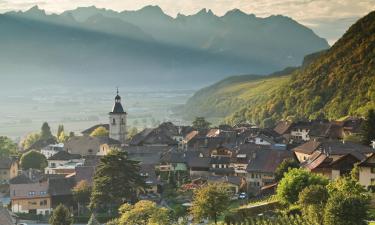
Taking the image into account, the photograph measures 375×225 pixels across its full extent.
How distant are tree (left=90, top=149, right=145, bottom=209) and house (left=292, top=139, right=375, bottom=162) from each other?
55.6ft

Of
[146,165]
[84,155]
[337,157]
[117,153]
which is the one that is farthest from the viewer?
[84,155]

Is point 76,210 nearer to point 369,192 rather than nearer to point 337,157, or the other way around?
point 337,157

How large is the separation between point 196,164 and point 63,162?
18781mm

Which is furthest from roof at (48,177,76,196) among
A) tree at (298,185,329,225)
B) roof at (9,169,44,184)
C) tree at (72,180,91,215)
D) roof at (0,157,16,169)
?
tree at (298,185,329,225)

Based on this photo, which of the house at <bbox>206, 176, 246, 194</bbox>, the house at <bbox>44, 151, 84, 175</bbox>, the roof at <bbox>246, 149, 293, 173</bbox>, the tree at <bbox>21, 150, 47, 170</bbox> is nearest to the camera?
the house at <bbox>206, 176, 246, 194</bbox>

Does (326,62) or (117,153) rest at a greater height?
(326,62)

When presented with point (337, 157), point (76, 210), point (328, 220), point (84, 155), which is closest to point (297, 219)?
point (328, 220)

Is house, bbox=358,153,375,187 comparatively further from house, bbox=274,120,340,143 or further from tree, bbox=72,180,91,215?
house, bbox=274,120,340,143

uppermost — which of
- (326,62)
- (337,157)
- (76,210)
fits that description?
(326,62)

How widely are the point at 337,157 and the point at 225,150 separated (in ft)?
75.4

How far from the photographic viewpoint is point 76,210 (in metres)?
58.1

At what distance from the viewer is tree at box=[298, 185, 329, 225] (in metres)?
36.1

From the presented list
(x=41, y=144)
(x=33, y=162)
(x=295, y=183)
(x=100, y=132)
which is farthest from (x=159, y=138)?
(x=295, y=183)

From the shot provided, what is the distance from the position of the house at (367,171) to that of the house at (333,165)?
3329mm
